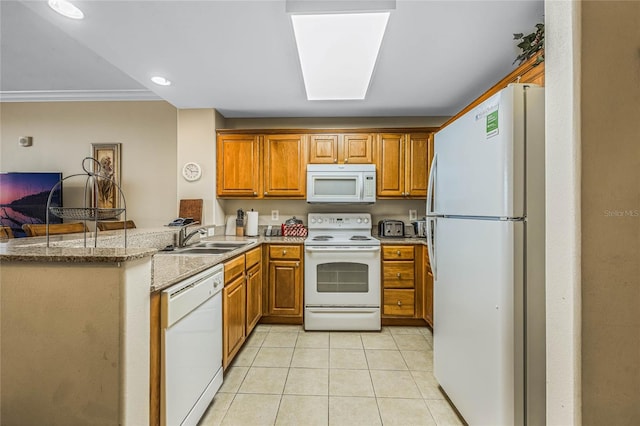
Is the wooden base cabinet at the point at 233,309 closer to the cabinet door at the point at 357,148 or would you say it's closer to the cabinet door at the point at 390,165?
the cabinet door at the point at 357,148

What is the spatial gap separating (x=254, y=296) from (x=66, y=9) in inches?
92.3

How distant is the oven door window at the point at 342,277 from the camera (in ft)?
9.45

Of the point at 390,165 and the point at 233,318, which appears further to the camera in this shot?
the point at 390,165

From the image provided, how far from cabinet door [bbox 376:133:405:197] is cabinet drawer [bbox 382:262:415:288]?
32.1 inches

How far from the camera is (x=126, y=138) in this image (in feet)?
12.4

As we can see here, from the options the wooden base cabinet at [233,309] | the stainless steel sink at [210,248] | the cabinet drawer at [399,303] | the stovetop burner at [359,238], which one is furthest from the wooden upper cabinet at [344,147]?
the wooden base cabinet at [233,309]

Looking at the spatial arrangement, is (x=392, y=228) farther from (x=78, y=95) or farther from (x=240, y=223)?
(x=78, y=95)

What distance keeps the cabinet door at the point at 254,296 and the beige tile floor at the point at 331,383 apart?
7.6 inches

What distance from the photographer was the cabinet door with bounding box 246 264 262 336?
2.51 meters

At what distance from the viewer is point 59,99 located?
12.4ft

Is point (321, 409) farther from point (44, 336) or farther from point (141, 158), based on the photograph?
point (141, 158)

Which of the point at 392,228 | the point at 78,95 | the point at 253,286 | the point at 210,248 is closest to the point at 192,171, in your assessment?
the point at 210,248

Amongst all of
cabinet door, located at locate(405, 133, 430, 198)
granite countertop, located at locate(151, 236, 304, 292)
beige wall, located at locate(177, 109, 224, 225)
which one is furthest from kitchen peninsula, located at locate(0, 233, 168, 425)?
cabinet door, located at locate(405, 133, 430, 198)
